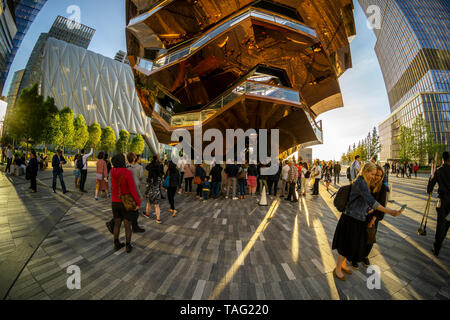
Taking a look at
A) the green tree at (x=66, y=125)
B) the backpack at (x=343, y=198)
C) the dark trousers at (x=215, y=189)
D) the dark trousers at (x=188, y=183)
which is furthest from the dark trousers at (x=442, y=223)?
the green tree at (x=66, y=125)

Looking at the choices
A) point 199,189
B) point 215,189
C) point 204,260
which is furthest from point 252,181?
point 204,260

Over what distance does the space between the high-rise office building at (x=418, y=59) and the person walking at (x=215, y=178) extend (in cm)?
7073

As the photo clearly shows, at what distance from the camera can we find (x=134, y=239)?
12.6ft

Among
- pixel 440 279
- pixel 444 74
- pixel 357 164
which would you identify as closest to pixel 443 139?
pixel 444 74

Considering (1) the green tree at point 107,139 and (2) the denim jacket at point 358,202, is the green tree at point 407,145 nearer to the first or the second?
(2) the denim jacket at point 358,202

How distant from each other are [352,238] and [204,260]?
2618 millimetres

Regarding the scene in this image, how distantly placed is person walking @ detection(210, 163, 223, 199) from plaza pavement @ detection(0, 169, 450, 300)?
3046 mm

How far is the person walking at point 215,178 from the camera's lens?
27.0ft

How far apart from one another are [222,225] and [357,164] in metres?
8.24

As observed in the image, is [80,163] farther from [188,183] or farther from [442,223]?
[442,223]

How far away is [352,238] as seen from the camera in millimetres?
2570
